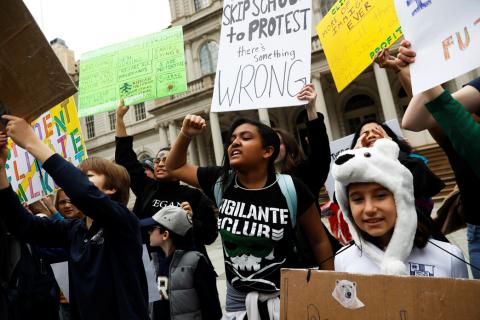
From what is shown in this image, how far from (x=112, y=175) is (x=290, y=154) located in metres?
1.31

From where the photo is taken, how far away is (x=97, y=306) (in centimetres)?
161

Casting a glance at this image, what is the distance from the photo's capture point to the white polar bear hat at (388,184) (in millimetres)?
1304

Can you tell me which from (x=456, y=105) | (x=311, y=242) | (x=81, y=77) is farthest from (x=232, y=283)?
(x=81, y=77)

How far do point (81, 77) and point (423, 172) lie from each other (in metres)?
3.31

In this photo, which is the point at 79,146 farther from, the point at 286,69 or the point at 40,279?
the point at 286,69

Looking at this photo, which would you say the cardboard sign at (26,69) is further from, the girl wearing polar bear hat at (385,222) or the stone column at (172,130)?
the stone column at (172,130)

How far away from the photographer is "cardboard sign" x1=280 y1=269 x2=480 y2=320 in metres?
0.94

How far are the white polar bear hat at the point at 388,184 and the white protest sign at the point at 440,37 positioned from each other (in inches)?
11.4

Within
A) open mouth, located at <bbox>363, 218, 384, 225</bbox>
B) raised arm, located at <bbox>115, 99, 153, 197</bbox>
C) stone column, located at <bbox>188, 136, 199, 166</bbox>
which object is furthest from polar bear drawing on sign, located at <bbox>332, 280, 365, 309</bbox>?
stone column, located at <bbox>188, 136, 199, 166</bbox>

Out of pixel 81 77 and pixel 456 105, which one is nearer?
pixel 456 105

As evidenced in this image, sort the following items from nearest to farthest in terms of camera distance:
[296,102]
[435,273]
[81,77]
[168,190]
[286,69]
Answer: [435,273]
[296,102]
[286,69]
[168,190]
[81,77]

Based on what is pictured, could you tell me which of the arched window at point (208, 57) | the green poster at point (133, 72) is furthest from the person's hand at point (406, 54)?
the arched window at point (208, 57)

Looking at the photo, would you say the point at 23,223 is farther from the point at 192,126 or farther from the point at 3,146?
the point at 192,126

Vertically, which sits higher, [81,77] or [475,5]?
[81,77]
